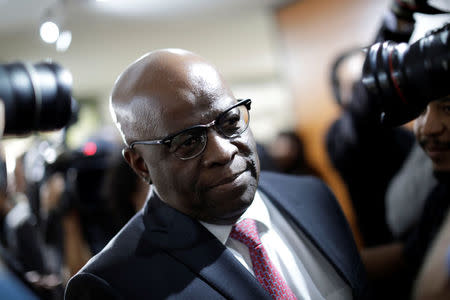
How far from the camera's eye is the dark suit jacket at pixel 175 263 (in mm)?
812

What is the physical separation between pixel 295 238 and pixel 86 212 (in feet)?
2.78

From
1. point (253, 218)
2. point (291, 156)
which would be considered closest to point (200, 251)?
point (253, 218)

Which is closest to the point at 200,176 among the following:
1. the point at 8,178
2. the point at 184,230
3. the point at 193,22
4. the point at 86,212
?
the point at 184,230

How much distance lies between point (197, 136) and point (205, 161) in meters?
0.05

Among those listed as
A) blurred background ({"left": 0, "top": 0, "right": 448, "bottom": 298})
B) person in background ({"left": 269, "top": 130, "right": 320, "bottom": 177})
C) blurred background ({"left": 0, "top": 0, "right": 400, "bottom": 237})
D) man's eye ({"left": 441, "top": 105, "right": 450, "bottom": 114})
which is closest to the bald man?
man's eye ({"left": 441, "top": 105, "right": 450, "bottom": 114})

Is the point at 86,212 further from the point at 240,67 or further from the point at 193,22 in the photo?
the point at 240,67

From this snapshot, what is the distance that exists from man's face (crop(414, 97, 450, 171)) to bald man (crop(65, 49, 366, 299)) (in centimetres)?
31

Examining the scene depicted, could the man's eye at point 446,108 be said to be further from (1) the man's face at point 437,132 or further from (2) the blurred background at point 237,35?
(2) the blurred background at point 237,35

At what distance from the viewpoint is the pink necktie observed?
0.86 metres

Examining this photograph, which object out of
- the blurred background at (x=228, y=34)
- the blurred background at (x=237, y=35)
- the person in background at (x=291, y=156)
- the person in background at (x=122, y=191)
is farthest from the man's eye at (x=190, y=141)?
the person in background at (x=291, y=156)

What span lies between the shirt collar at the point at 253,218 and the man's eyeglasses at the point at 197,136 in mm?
187

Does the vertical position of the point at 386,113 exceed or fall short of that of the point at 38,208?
it exceeds it

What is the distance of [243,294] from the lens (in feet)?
2.65

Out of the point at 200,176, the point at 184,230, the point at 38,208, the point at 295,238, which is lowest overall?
the point at 38,208
